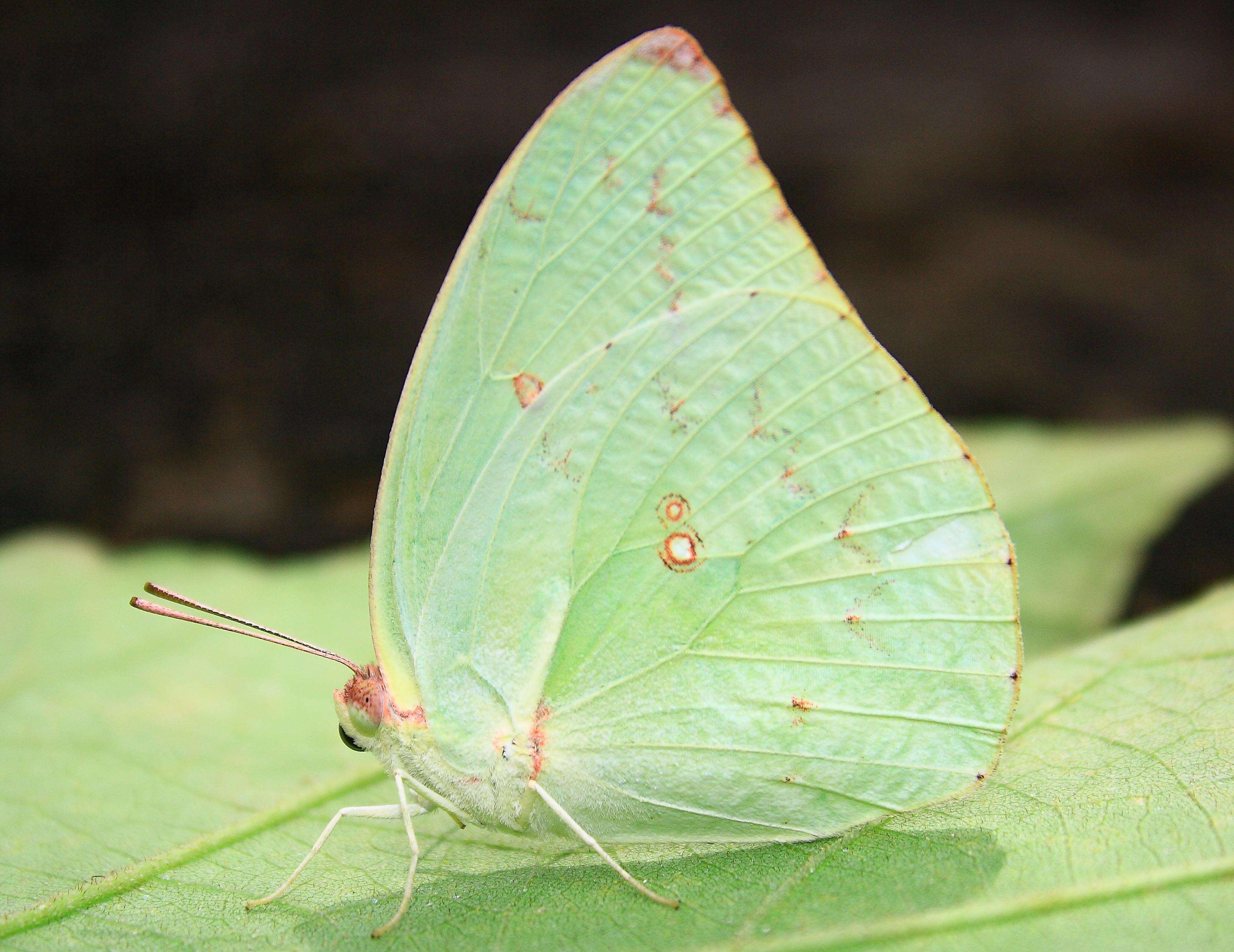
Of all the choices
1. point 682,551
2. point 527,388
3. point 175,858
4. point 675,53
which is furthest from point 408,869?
point 675,53

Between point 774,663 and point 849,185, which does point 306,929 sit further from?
point 849,185

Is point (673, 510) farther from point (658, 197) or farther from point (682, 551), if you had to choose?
point (658, 197)

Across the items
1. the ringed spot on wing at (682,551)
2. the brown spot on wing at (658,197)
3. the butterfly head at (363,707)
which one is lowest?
the butterfly head at (363,707)

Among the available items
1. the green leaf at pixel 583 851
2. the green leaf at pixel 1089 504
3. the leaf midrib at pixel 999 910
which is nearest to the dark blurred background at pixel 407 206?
the green leaf at pixel 1089 504

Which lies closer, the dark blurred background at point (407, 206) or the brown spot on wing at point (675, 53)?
the brown spot on wing at point (675, 53)

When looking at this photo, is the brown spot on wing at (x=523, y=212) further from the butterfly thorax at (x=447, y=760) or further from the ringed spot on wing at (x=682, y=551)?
the butterfly thorax at (x=447, y=760)

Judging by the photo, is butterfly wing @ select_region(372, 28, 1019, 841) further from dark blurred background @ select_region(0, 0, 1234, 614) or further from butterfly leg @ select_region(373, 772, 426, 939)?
dark blurred background @ select_region(0, 0, 1234, 614)

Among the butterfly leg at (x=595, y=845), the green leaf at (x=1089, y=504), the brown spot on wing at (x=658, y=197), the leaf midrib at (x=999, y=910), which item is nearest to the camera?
the leaf midrib at (x=999, y=910)
